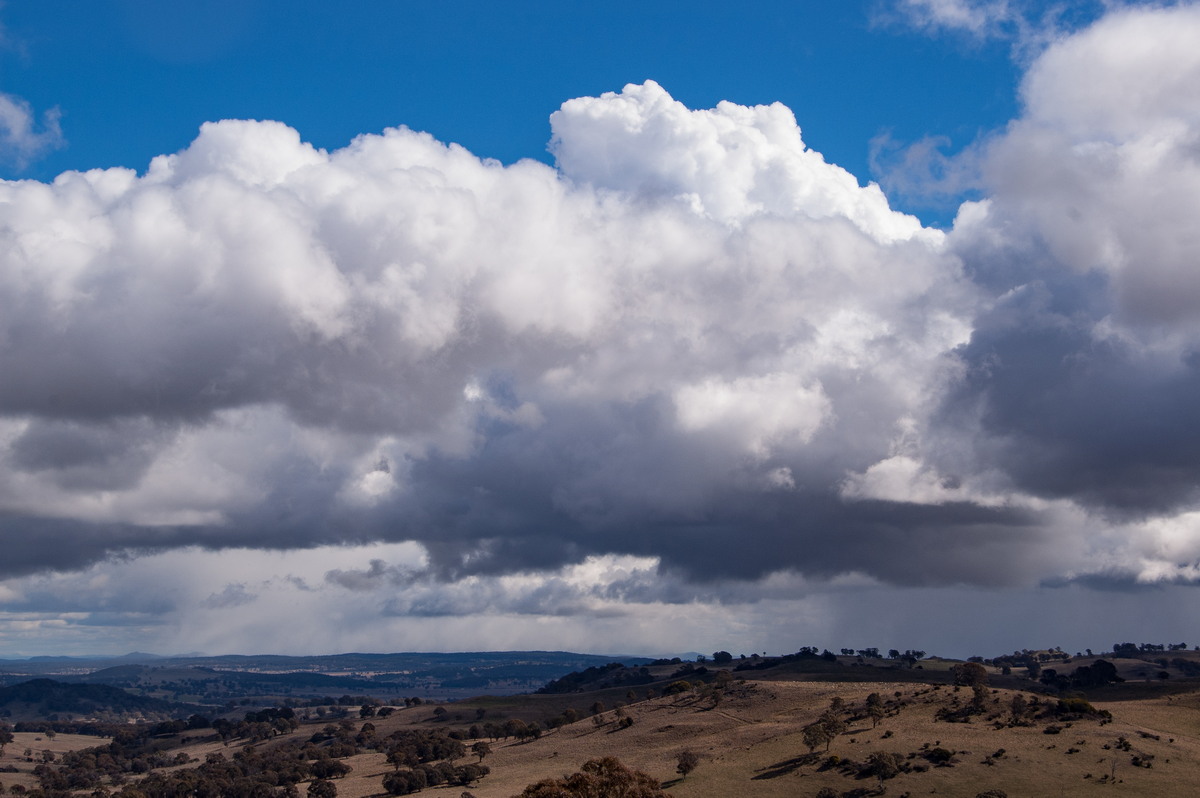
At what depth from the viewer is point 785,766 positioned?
152 m

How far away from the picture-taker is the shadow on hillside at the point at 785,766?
14850 centimetres

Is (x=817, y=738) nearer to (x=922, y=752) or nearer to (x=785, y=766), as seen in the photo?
(x=785, y=766)

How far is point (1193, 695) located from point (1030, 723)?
5641 cm

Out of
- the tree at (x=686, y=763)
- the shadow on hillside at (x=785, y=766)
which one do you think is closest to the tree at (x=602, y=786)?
the shadow on hillside at (x=785, y=766)

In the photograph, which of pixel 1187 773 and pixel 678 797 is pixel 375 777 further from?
pixel 1187 773

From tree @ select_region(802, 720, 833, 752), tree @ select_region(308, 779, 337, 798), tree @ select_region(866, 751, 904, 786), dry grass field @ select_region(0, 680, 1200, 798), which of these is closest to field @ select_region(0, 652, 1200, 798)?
dry grass field @ select_region(0, 680, 1200, 798)

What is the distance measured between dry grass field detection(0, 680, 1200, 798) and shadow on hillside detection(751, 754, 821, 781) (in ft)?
0.59

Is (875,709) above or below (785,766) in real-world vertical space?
above

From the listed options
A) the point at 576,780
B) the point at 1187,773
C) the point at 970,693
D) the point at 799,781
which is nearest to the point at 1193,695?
the point at 970,693

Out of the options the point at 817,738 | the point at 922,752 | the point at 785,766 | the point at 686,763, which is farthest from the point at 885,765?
the point at 686,763

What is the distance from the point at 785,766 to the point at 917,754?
18.6 metres

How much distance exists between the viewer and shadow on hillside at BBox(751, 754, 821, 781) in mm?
148500

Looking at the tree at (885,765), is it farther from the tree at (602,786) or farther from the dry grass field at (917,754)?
the tree at (602,786)

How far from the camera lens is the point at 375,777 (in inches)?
7544
